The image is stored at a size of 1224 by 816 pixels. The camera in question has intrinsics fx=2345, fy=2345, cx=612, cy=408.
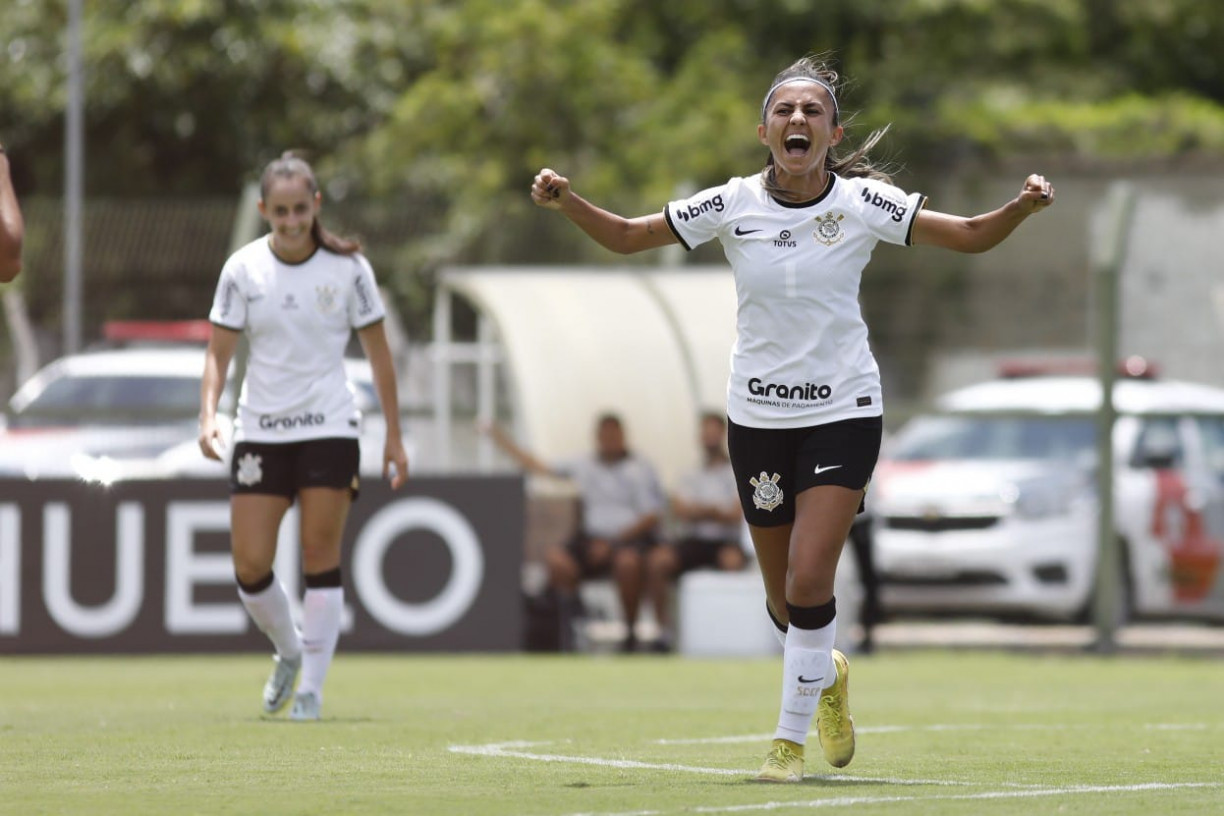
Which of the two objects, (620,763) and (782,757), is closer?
(782,757)

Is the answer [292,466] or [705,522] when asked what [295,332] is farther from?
[705,522]

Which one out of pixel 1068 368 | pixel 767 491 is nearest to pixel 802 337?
pixel 767 491

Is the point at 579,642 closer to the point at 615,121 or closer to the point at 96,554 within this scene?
the point at 96,554

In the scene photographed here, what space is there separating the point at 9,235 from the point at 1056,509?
405 inches

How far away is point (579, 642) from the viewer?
51.8 feet

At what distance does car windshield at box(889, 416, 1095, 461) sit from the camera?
16.4m

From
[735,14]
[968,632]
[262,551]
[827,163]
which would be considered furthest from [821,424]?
[735,14]

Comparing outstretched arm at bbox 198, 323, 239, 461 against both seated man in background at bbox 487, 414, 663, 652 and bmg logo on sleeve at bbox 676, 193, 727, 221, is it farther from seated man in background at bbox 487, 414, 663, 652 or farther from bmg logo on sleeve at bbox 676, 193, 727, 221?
seated man in background at bbox 487, 414, 663, 652

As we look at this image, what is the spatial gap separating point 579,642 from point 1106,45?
19.7 m

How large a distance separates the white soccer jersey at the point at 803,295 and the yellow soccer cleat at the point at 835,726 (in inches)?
34.5

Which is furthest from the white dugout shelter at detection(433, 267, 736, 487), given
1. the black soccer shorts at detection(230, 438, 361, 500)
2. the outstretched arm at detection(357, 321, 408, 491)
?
the black soccer shorts at detection(230, 438, 361, 500)

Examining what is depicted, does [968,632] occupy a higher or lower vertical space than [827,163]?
lower

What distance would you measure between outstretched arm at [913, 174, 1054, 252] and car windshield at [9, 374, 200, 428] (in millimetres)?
9197

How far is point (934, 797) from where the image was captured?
661 centimetres
